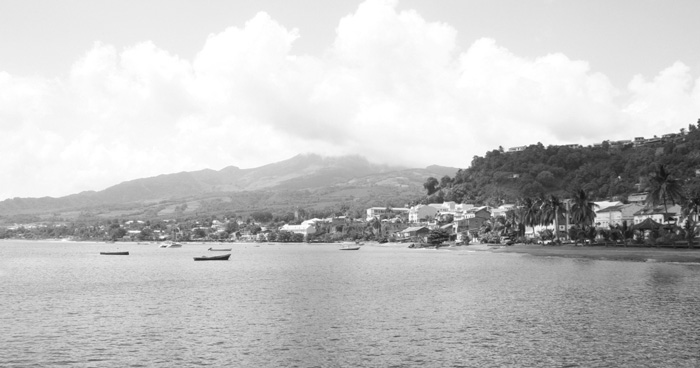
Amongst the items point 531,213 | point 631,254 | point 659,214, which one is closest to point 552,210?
point 531,213

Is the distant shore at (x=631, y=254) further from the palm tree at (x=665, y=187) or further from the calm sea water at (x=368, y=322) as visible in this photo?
the calm sea water at (x=368, y=322)

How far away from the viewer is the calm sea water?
107 ft

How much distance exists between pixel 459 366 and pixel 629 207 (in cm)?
13879

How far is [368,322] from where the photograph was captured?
43.4 metres

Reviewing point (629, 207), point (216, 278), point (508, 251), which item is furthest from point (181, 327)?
point (629, 207)

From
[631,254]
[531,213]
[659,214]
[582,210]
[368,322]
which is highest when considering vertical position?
[531,213]

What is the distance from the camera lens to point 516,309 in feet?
157

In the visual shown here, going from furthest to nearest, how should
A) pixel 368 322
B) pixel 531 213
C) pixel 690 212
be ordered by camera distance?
pixel 531 213 → pixel 690 212 → pixel 368 322

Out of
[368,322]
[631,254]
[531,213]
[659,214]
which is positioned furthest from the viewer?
[531,213]

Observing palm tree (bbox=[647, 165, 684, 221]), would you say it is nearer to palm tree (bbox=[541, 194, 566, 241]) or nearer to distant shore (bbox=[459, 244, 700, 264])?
distant shore (bbox=[459, 244, 700, 264])

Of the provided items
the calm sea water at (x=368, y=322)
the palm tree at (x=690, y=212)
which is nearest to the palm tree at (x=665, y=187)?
the palm tree at (x=690, y=212)

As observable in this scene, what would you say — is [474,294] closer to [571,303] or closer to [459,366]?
[571,303]

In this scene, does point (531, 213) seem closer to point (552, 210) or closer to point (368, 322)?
point (552, 210)

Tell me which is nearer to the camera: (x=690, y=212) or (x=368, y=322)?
(x=368, y=322)
